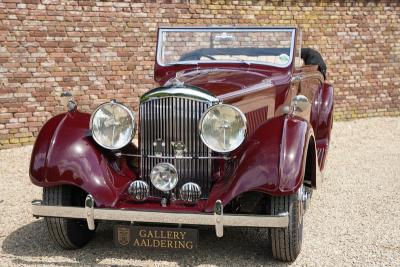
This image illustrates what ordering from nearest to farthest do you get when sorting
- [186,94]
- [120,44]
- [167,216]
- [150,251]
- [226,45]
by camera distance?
[167,216] < [186,94] < [150,251] < [226,45] < [120,44]

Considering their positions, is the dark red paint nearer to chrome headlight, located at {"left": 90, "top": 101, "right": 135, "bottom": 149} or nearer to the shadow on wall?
chrome headlight, located at {"left": 90, "top": 101, "right": 135, "bottom": 149}

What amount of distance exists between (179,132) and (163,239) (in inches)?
29.5

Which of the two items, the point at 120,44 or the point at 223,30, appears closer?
the point at 223,30

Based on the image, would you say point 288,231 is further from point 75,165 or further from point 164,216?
point 75,165

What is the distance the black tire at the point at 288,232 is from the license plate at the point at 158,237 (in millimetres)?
531

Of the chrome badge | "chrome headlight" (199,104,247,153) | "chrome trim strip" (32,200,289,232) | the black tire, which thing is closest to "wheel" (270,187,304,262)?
the black tire

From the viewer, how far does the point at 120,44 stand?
8.72 metres

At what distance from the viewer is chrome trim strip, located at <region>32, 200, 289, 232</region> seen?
12.0 feet

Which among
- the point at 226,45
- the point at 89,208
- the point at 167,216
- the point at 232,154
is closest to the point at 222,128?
the point at 232,154

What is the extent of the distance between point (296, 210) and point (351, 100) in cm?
744

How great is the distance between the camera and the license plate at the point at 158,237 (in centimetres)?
380

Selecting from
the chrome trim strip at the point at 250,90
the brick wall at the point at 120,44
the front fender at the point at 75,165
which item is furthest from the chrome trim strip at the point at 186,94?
the brick wall at the point at 120,44

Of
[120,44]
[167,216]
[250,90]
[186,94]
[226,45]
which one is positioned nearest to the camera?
[167,216]

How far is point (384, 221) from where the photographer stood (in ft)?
16.6
